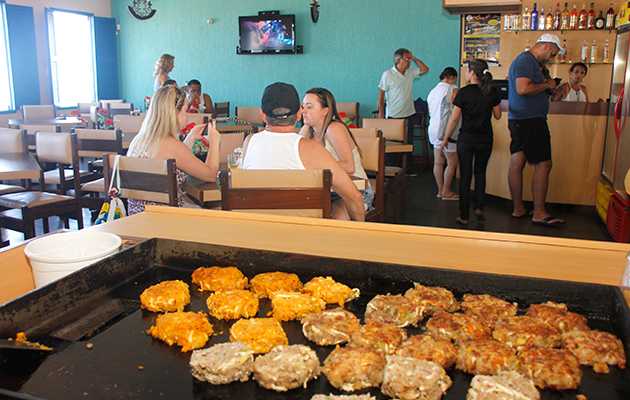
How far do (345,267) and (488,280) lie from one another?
36 centimetres

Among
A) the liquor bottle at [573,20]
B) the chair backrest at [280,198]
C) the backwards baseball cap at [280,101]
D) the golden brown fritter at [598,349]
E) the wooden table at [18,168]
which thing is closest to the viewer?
the golden brown fritter at [598,349]

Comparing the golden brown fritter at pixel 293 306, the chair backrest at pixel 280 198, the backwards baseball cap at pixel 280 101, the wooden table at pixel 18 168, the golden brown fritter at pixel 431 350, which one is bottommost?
the wooden table at pixel 18 168

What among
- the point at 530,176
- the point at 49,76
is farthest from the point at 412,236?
the point at 49,76

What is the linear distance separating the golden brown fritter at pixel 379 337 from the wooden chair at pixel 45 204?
3.49 metres

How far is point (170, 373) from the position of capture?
1.13 m

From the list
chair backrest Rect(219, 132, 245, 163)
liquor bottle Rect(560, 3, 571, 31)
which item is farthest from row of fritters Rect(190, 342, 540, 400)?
liquor bottle Rect(560, 3, 571, 31)

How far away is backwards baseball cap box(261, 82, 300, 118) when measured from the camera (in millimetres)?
2951

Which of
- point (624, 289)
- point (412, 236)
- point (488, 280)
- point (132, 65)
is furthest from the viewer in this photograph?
point (132, 65)

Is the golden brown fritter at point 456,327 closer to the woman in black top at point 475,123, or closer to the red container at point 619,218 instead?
the red container at point 619,218

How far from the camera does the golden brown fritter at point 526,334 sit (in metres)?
1.26

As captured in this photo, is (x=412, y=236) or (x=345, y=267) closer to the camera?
(x=345, y=267)

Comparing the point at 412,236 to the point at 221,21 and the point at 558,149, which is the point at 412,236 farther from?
the point at 221,21

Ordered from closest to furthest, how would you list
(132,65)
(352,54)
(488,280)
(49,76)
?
1. (488,280)
2. (352,54)
3. (49,76)
4. (132,65)

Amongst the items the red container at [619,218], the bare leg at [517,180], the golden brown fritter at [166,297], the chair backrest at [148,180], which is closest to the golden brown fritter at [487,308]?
the golden brown fritter at [166,297]
